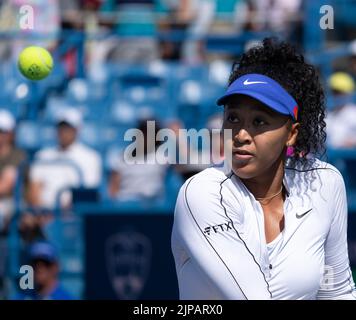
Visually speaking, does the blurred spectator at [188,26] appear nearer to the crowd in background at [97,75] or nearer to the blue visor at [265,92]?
the crowd in background at [97,75]

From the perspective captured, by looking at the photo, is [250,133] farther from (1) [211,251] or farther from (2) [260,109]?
(1) [211,251]

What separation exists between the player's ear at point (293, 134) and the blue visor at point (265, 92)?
85mm

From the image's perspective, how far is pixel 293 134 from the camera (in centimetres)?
306

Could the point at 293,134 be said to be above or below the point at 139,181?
above

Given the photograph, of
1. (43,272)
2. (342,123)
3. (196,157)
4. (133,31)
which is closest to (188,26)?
(133,31)

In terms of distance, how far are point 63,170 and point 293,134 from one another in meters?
5.15

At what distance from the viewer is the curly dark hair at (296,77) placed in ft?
9.94

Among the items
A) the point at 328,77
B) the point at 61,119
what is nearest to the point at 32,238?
the point at 61,119

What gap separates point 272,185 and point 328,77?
7257 millimetres

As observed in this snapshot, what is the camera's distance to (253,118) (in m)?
2.90

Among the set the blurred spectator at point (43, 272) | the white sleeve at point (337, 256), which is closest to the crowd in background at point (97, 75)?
the blurred spectator at point (43, 272)

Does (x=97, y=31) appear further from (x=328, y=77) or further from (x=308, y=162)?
(x=308, y=162)

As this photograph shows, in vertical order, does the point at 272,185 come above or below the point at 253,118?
below
